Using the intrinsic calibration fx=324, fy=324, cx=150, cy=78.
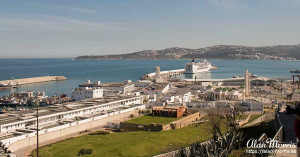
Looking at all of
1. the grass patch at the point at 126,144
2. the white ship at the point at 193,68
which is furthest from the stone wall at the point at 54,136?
the white ship at the point at 193,68

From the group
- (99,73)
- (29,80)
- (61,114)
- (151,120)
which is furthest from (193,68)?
(61,114)

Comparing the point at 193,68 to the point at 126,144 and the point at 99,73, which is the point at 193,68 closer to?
the point at 99,73

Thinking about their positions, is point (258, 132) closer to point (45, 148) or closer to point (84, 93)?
point (45, 148)

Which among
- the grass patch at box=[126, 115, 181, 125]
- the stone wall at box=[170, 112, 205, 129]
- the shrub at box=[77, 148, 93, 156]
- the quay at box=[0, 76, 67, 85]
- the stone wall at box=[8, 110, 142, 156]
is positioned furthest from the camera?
the quay at box=[0, 76, 67, 85]

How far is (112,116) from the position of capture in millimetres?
22812

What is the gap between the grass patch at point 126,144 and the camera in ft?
44.5

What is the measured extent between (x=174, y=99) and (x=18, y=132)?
16.4 metres

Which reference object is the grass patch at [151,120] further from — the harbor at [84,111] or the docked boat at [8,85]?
the docked boat at [8,85]

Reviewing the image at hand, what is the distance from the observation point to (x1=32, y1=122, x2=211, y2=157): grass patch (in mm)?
13578

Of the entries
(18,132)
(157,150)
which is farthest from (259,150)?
(18,132)

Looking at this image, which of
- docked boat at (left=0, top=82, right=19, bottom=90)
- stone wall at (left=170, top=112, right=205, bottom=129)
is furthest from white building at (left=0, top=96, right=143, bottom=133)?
docked boat at (left=0, top=82, right=19, bottom=90)

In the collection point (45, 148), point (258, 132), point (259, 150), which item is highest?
point (259, 150)

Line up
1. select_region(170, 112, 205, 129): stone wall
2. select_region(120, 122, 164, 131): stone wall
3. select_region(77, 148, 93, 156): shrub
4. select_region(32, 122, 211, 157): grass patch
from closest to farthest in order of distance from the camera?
select_region(32, 122, 211, 157): grass patch < select_region(77, 148, 93, 156): shrub < select_region(120, 122, 164, 131): stone wall < select_region(170, 112, 205, 129): stone wall

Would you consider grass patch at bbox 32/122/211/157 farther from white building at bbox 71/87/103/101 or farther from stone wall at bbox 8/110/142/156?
white building at bbox 71/87/103/101
